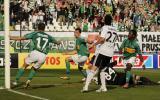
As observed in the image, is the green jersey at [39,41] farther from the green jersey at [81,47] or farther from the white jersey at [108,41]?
the green jersey at [81,47]

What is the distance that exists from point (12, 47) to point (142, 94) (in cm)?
1862

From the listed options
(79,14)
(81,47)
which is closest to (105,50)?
(81,47)

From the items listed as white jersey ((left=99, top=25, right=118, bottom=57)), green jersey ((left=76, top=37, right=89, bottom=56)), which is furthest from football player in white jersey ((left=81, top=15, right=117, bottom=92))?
green jersey ((left=76, top=37, right=89, bottom=56))

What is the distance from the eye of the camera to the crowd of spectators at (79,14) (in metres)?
36.6

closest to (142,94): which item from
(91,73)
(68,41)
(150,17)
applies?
(91,73)

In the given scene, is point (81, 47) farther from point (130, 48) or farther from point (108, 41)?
point (108, 41)

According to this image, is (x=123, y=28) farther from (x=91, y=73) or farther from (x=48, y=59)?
(x=91, y=73)

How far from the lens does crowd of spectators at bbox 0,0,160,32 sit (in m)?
36.6

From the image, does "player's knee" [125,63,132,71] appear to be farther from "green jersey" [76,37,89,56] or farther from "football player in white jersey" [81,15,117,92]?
"green jersey" [76,37,89,56]

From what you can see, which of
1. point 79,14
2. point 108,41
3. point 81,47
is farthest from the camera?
point 79,14

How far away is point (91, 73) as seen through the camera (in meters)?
17.3

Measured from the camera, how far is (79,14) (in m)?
38.9

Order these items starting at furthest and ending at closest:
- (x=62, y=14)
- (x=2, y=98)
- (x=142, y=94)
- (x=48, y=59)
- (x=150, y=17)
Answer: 1. (x=150, y=17)
2. (x=62, y=14)
3. (x=48, y=59)
4. (x=142, y=94)
5. (x=2, y=98)

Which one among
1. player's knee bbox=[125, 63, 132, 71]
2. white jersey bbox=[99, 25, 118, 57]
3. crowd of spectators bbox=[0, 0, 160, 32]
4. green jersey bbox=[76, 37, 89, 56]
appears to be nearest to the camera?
white jersey bbox=[99, 25, 118, 57]
